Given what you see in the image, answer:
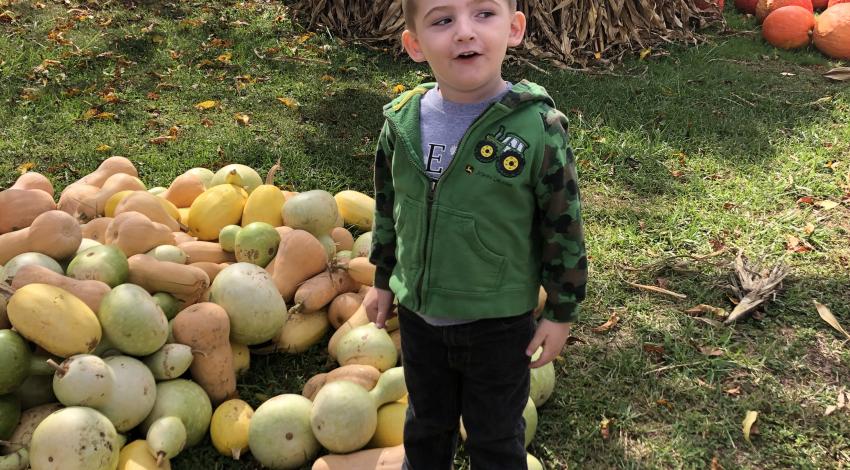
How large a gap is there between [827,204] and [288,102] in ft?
13.4

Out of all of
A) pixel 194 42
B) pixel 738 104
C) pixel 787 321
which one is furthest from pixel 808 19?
pixel 194 42

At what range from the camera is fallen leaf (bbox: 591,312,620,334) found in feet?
11.4

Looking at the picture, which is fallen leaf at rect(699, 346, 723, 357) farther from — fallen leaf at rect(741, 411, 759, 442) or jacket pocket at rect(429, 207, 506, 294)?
jacket pocket at rect(429, 207, 506, 294)

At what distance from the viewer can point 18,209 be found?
11.1ft

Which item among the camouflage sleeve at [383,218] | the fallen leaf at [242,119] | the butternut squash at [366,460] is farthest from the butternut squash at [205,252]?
the fallen leaf at [242,119]

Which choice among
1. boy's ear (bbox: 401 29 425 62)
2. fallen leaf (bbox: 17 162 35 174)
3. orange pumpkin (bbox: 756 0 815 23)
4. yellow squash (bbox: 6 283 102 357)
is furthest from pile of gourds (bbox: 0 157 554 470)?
orange pumpkin (bbox: 756 0 815 23)

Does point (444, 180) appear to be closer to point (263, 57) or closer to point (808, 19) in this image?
point (263, 57)

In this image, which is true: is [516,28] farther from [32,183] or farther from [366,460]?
[32,183]

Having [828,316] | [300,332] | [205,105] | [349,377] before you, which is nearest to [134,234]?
[300,332]

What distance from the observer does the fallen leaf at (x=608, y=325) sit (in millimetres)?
3463

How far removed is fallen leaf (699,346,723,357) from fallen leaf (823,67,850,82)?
13.9 ft

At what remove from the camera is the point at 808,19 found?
7062 mm

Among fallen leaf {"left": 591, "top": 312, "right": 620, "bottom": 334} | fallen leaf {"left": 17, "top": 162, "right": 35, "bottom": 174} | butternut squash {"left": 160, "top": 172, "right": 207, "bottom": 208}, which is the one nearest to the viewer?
fallen leaf {"left": 591, "top": 312, "right": 620, "bottom": 334}

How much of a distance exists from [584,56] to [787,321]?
398cm
